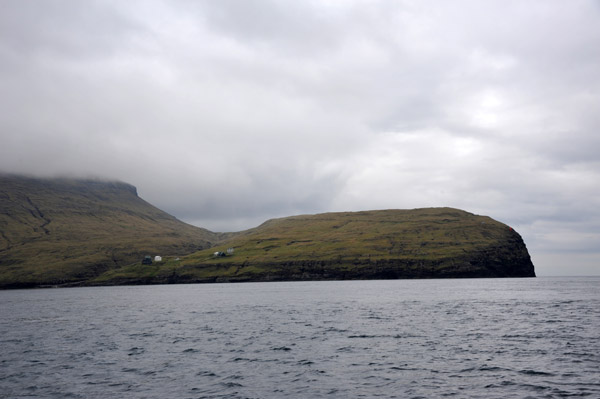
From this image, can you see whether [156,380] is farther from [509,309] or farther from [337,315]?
[509,309]

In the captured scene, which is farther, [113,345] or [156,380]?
[113,345]

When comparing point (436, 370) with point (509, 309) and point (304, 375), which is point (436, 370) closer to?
point (304, 375)

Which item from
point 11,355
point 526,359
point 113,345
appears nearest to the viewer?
point 526,359

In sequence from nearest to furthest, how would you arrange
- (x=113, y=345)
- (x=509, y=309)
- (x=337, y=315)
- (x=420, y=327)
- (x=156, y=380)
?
1. (x=156, y=380)
2. (x=113, y=345)
3. (x=420, y=327)
4. (x=337, y=315)
5. (x=509, y=309)

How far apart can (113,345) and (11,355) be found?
10.4 metres

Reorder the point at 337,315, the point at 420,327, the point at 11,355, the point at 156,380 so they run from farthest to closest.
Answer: the point at 337,315 → the point at 420,327 → the point at 11,355 → the point at 156,380

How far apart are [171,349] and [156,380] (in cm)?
1431

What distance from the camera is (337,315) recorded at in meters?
80.5

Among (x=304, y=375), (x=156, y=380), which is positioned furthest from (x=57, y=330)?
(x=304, y=375)

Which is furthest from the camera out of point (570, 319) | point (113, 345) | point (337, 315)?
point (337, 315)

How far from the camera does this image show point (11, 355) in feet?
164

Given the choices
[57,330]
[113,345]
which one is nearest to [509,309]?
[113,345]

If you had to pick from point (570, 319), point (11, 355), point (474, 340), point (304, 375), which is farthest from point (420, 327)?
point (11, 355)

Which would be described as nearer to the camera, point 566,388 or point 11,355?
point 566,388
